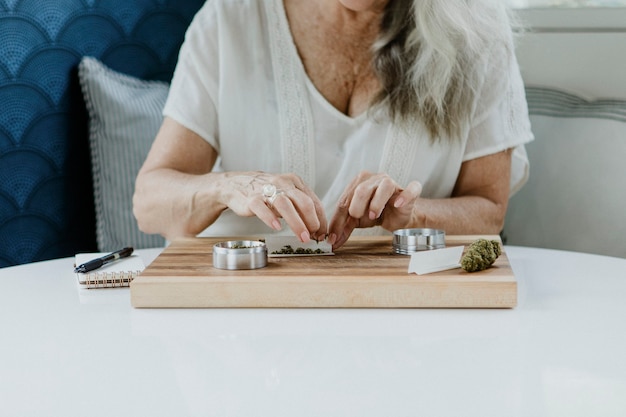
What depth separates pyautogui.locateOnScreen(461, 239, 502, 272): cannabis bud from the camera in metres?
1.17

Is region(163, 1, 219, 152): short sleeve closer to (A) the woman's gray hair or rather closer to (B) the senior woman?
(B) the senior woman

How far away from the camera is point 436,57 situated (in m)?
1.76

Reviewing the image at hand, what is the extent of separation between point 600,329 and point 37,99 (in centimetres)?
177

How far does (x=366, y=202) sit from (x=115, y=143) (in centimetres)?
130

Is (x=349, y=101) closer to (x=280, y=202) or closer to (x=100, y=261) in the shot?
(x=280, y=202)

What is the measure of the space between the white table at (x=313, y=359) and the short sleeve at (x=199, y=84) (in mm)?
658

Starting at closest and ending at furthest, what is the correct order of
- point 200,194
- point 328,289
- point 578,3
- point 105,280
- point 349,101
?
point 328,289 → point 105,280 → point 200,194 → point 349,101 → point 578,3

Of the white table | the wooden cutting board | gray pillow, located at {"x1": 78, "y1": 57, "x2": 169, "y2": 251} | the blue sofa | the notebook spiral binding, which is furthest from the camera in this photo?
gray pillow, located at {"x1": 78, "y1": 57, "x2": 169, "y2": 251}

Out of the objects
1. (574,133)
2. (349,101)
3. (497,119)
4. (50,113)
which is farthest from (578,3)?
(50,113)

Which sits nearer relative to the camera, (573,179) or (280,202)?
(280,202)

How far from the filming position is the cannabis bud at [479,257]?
117cm

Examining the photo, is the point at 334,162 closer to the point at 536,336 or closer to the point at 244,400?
the point at 536,336

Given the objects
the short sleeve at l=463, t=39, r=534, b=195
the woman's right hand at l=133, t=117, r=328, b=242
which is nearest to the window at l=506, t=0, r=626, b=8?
the short sleeve at l=463, t=39, r=534, b=195

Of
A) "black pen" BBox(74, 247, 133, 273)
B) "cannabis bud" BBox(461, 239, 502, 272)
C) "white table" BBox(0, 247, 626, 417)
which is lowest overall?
"white table" BBox(0, 247, 626, 417)
